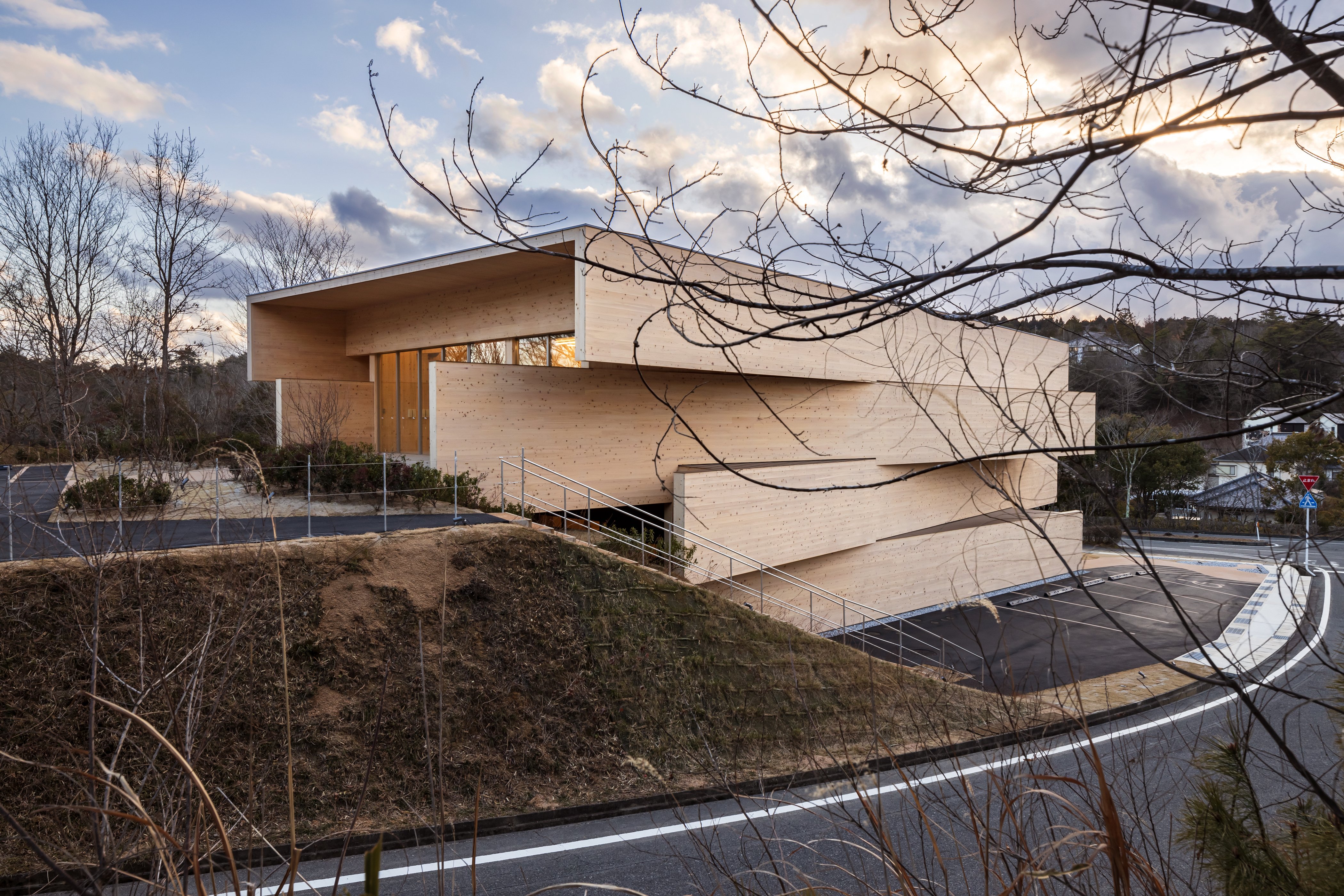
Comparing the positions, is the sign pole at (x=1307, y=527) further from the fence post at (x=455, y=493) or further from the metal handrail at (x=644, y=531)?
the fence post at (x=455, y=493)

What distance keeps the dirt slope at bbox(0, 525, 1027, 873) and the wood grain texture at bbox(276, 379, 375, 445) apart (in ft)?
36.5

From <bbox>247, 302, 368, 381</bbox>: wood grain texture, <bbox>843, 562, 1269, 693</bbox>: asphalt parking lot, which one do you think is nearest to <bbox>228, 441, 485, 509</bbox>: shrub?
<bbox>247, 302, 368, 381</bbox>: wood grain texture

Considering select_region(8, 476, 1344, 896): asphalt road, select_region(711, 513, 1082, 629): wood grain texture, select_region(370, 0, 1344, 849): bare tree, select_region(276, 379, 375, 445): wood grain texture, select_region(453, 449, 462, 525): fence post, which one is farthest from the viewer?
select_region(276, 379, 375, 445): wood grain texture

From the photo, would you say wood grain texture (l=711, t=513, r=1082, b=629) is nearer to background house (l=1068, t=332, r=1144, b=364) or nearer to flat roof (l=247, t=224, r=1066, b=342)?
flat roof (l=247, t=224, r=1066, b=342)

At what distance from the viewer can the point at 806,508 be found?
20.0 meters

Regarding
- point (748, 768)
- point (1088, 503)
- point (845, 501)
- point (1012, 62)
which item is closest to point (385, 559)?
point (748, 768)

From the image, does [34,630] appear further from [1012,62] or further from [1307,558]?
[1307,558]

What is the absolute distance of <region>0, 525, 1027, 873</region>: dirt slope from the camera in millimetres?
8070

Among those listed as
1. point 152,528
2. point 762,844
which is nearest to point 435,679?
point 152,528

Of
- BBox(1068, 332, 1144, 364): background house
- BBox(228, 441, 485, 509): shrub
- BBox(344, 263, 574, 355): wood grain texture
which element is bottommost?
BBox(228, 441, 485, 509): shrub

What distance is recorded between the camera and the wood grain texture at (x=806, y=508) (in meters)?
17.0

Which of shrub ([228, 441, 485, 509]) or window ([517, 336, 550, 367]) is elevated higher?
window ([517, 336, 550, 367])

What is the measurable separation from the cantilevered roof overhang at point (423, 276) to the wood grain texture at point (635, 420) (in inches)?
95.1

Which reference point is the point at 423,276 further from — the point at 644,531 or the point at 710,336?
the point at 710,336
